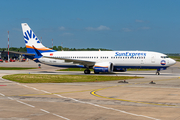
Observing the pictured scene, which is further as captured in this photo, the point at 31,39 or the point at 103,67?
the point at 31,39

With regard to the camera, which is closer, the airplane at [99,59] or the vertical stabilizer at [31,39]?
the airplane at [99,59]

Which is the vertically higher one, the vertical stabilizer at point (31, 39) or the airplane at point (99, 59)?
the vertical stabilizer at point (31, 39)

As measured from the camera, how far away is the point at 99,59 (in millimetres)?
51906

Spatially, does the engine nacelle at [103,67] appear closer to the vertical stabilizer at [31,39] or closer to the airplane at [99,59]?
the airplane at [99,59]

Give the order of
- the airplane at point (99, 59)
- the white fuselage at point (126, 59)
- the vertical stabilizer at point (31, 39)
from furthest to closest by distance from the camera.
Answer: the vertical stabilizer at point (31, 39) → the airplane at point (99, 59) → the white fuselage at point (126, 59)

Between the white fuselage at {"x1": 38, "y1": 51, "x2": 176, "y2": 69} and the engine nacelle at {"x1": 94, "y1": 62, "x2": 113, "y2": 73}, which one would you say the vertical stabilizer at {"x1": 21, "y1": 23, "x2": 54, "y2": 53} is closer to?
the white fuselage at {"x1": 38, "y1": 51, "x2": 176, "y2": 69}

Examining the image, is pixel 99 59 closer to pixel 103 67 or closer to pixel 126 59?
pixel 103 67

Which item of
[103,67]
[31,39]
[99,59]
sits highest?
[31,39]

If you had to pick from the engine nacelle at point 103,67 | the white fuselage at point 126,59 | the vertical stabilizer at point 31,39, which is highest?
the vertical stabilizer at point 31,39

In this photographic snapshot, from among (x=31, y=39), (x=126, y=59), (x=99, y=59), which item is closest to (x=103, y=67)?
(x=99, y=59)

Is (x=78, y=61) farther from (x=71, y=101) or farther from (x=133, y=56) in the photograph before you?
(x=71, y=101)

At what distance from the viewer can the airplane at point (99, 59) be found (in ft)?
160

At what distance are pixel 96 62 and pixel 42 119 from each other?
38.9 metres

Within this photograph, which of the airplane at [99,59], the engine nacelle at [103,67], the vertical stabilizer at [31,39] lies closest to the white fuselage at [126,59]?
the airplane at [99,59]
